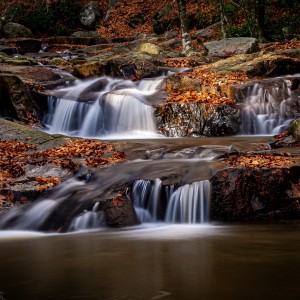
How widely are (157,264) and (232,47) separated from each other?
15081mm

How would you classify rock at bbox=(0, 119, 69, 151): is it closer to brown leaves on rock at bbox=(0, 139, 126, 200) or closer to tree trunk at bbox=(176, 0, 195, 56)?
brown leaves on rock at bbox=(0, 139, 126, 200)

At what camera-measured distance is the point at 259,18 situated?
63.5 ft

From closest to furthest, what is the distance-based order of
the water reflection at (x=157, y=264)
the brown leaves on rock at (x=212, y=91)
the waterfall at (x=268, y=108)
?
1. the water reflection at (x=157, y=264)
2. the waterfall at (x=268, y=108)
3. the brown leaves on rock at (x=212, y=91)

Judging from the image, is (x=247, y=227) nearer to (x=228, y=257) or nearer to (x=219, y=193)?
(x=219, y=193)

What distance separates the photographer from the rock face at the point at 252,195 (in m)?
6.14

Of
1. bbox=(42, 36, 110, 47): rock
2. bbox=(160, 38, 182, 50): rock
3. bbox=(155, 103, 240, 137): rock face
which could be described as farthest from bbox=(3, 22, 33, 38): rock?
bbox=(155, 103, 240, 137): rock face

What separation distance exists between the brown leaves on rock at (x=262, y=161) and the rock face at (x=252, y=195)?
188mm

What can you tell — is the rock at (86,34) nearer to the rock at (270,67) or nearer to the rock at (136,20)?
the rock at (136,20)

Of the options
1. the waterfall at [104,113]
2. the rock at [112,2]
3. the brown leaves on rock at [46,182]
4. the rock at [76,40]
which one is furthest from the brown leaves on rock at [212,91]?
the rock at [112,2]

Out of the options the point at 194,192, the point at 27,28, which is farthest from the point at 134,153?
the point at 27,28

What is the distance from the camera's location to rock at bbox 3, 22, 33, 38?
27703 mm

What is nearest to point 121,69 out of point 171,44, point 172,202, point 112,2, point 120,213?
point 171,44

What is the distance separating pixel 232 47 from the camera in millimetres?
17641

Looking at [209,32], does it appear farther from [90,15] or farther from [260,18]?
[90,15]
